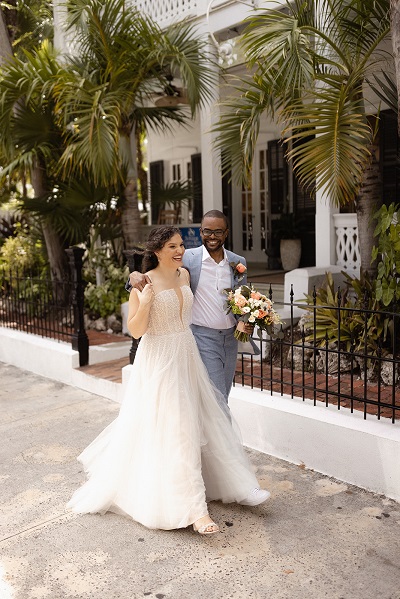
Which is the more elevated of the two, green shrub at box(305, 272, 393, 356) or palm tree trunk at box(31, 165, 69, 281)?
palm tree trunk at box(31, 165, 69, 281)

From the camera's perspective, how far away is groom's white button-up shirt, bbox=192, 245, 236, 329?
415 cm

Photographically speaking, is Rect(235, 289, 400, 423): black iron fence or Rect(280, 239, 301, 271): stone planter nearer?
Rect(235, 289, 400, 423): black iron fence

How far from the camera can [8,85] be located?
28.4 feet

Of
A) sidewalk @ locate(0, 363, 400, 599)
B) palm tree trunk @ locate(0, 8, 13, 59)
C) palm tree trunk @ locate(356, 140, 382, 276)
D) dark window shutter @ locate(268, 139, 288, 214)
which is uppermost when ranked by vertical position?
palm tree trunk @ locate(0, 8, 13, 59)

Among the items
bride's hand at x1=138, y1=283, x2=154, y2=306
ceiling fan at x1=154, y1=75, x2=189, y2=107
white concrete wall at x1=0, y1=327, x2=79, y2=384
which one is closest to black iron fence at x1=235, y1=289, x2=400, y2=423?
bride's hand at x1=138, y1=283, x2=154, y2=306

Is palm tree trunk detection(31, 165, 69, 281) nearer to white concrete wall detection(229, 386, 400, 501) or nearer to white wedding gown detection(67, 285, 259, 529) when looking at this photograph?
white concrete wall detection(229, 386, 400, 501)

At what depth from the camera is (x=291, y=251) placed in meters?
10.9

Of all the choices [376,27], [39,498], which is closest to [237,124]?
[376,27]

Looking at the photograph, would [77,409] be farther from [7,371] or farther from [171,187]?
[171,187]

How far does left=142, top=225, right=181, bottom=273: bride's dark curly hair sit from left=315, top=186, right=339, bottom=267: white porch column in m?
4.56

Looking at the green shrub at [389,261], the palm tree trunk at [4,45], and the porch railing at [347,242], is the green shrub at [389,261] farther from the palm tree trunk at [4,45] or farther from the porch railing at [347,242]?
the palm tree trunk at [4,45]

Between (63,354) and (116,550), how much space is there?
14.1 feet

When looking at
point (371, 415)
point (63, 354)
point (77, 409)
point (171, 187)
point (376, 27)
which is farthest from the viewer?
point (171, 187)

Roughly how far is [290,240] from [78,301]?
15.3 ft
